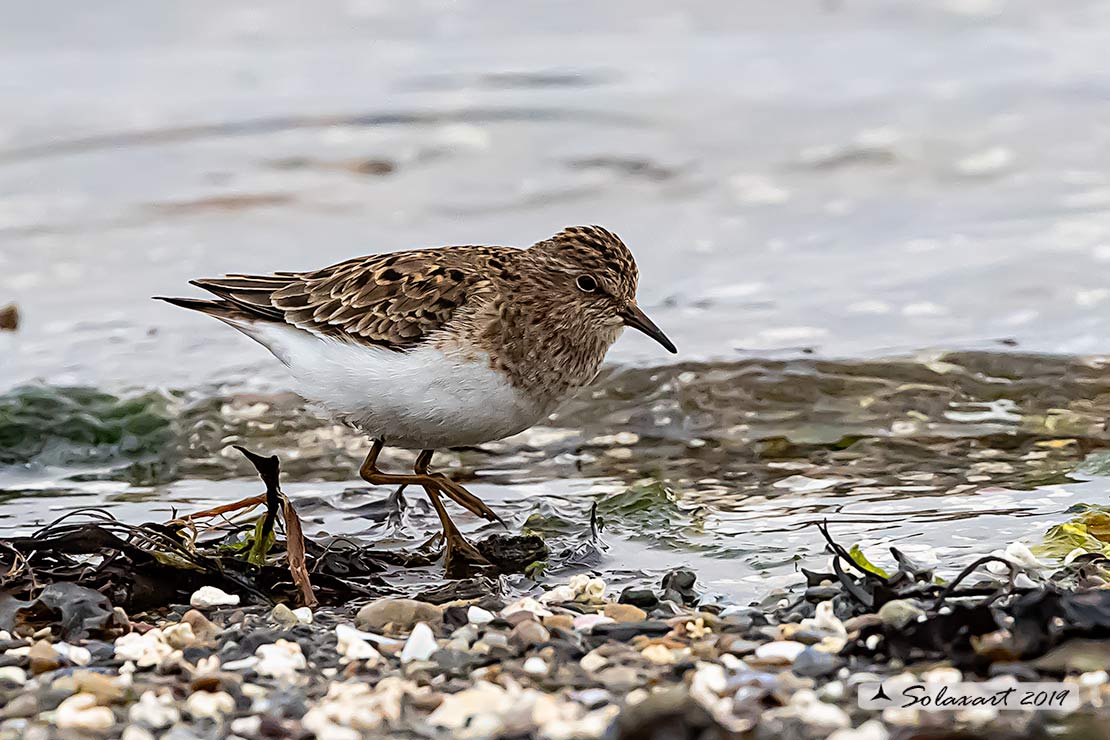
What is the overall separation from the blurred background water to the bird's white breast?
75 centimetres

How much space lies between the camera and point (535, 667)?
11.5 feet

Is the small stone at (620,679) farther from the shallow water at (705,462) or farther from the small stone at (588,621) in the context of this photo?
the shallow water at (705,462)

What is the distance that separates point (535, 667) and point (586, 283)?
6.80 ft

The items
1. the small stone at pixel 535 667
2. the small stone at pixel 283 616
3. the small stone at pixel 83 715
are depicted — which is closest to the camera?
the small stone at pixel 83 715

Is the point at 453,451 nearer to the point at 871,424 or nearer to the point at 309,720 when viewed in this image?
the point at 871,424

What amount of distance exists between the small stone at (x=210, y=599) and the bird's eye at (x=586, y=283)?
169 cm

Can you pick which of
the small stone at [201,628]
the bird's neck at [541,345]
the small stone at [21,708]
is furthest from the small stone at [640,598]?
the small stone at [21,708]

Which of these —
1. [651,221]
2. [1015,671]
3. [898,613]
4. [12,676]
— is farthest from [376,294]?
[651,221]

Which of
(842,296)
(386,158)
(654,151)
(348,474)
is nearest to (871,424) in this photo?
(842,296)

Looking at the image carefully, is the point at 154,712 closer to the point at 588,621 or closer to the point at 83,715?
the point at 83,715

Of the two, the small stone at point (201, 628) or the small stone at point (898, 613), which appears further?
the small stone at point (201, 628)

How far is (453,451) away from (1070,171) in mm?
5581

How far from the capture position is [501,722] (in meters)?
3.10

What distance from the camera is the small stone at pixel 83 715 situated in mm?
3191
